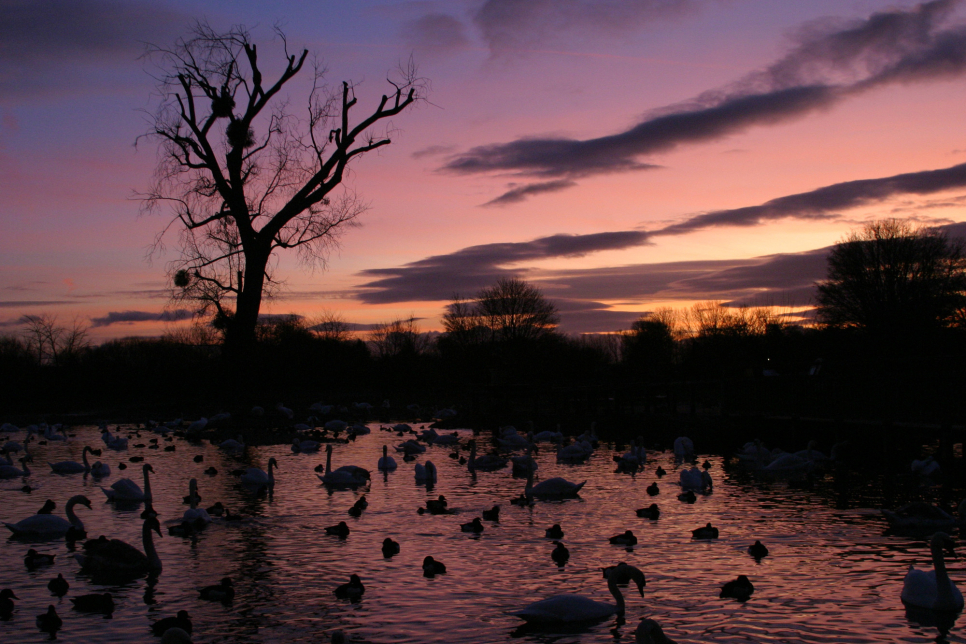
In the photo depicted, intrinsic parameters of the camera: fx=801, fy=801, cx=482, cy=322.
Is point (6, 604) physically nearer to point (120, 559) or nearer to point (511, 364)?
point (120, 559)

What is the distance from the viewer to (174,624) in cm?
715

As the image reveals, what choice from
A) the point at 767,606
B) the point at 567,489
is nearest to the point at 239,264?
the point at 567,489

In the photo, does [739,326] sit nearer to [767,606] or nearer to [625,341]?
[625,341]

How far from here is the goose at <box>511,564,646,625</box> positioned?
285 inches

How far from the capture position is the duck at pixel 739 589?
8.13 metres

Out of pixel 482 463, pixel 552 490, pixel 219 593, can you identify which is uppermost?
pixel 219 593

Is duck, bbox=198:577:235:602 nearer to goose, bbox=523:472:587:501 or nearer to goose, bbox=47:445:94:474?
goose, bbox=523:472:587:501

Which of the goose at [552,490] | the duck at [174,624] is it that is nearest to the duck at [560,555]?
the duck at [174,624]

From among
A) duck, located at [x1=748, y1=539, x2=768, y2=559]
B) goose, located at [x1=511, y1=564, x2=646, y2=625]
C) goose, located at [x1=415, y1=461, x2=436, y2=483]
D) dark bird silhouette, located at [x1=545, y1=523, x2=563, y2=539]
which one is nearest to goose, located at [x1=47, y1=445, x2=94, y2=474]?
goose, located at [x1=415, y1=461, x2=436, y2=483]

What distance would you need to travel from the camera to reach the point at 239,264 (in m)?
36.7

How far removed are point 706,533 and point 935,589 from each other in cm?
355

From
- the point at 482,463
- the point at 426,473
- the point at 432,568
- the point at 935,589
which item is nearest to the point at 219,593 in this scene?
the point at 432,568

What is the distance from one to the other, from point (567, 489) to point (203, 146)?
88.4ft

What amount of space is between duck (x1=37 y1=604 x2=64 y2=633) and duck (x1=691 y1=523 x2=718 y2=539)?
7.73m
